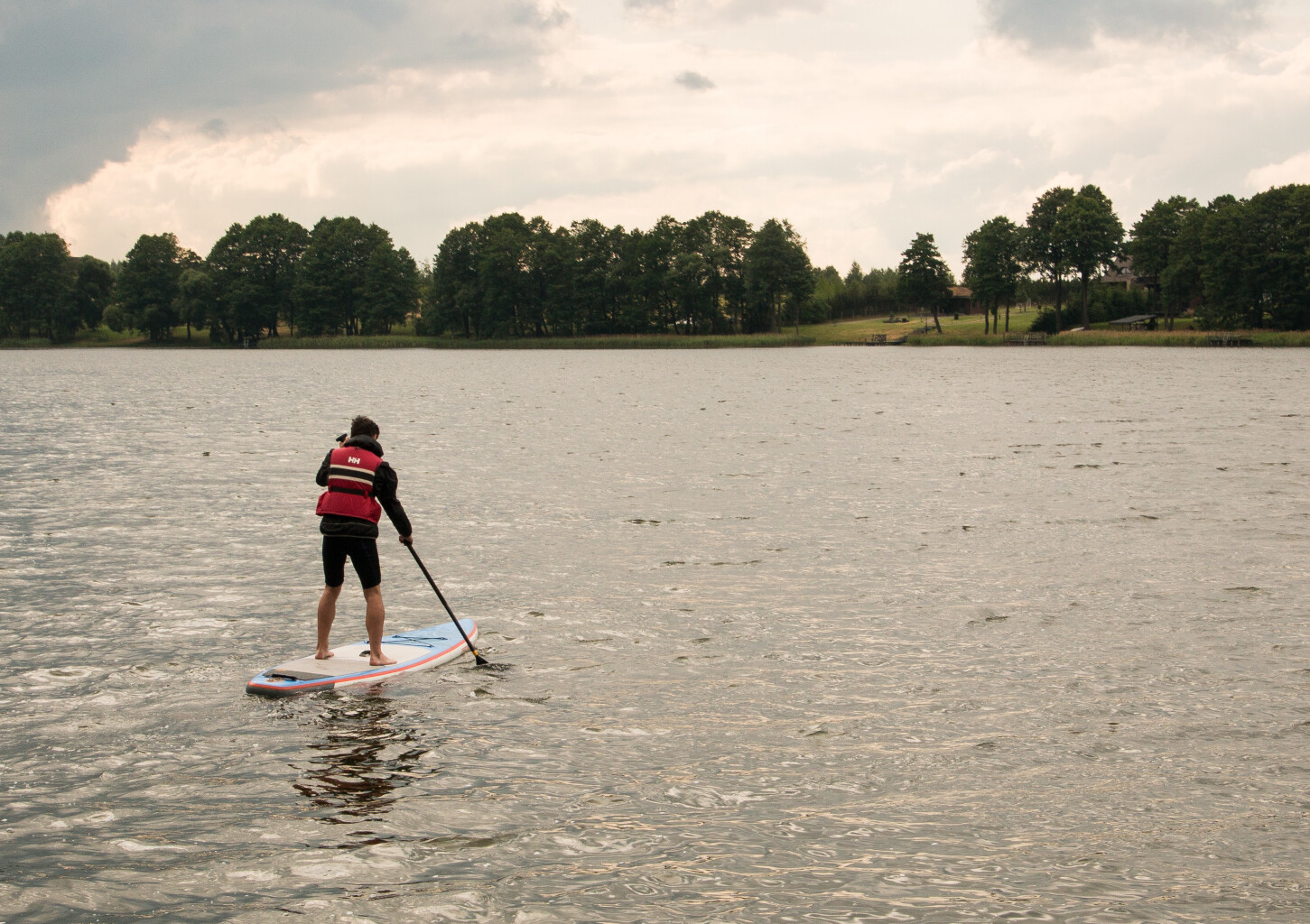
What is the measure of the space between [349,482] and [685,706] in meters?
4.67

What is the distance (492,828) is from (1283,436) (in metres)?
37.2

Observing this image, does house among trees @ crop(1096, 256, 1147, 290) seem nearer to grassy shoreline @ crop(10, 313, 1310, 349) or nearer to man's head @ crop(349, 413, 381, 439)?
grassy shoreline @ crop(10, 313, 1310, 349)

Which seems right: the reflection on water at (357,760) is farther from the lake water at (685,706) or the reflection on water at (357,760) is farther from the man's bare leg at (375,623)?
the man's bare leg at (375,623)

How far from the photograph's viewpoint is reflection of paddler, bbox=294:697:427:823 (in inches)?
354

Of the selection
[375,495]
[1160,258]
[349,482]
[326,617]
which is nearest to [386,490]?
[375,495]

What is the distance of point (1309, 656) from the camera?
12.7 m

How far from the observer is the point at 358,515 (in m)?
12.1

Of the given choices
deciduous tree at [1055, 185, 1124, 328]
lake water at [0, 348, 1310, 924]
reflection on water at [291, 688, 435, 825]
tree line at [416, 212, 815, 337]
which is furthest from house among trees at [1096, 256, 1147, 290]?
reflection on water at [291, 688, 435, 825]

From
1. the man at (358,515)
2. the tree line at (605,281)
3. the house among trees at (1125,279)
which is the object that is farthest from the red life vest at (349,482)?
the house among trees at (1125,279)

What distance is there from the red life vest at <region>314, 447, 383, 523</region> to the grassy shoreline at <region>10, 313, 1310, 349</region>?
406 ft

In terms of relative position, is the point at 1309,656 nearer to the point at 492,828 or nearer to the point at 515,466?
the point at 492,828

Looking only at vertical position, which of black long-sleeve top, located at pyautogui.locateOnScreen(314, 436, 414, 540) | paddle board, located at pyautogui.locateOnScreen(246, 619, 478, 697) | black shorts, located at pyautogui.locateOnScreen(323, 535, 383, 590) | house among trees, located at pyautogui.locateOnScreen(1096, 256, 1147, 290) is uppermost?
house among trees, located at pyautogui.locateOnScreen(1096, 256, 1147, 290)

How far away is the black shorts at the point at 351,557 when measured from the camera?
40.2 ft

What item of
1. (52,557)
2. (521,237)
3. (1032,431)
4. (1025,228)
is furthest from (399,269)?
(52,557)
